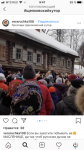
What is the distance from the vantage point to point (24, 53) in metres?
12.1

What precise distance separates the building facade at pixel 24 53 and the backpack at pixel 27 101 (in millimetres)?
8597

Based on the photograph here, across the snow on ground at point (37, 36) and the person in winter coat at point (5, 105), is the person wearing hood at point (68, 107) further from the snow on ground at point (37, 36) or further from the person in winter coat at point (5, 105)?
the snow on ground at point (37, 36)

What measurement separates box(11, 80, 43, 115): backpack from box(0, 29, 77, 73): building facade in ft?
28.2

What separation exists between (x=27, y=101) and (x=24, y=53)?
35.3ft

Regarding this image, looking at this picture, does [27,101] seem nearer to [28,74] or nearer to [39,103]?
[39,103]

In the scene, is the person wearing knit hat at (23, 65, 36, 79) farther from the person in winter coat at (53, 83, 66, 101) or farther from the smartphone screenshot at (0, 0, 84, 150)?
the person in winter coat at (53, 83, 66, 101)

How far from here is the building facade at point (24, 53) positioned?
10445mm

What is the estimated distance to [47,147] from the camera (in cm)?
168

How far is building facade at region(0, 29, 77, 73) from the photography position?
34.3ft

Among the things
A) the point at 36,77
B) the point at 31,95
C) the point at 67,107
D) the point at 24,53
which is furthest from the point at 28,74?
the point at 24,53
